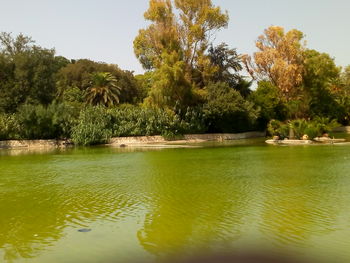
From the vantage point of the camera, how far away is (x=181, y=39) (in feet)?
129

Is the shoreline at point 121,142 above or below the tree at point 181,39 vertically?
below

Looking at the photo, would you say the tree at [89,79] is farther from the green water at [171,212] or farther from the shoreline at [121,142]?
the green water at [171,212]

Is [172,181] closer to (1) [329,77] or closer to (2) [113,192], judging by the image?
(2) [113,192]

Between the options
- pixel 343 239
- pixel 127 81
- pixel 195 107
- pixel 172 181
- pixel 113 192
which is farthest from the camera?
pixel 127 81

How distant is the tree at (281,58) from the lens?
1686 inches

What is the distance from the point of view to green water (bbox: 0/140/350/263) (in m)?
6.59

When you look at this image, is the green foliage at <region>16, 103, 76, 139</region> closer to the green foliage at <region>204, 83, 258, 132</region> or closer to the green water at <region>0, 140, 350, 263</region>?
the green foliage at <region>204, 83, 258, 132</region>

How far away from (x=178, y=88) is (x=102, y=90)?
510 inches

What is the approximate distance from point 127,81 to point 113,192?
43568mm

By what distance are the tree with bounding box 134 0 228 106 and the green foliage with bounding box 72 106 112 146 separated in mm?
4599

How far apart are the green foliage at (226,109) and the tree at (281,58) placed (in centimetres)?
588

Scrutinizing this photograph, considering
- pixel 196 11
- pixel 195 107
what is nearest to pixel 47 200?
pixel 195 107

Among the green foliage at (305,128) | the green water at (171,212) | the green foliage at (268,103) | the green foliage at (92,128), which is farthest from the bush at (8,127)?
the green foliage at (268,103)

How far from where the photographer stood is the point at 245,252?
6.18 meters
